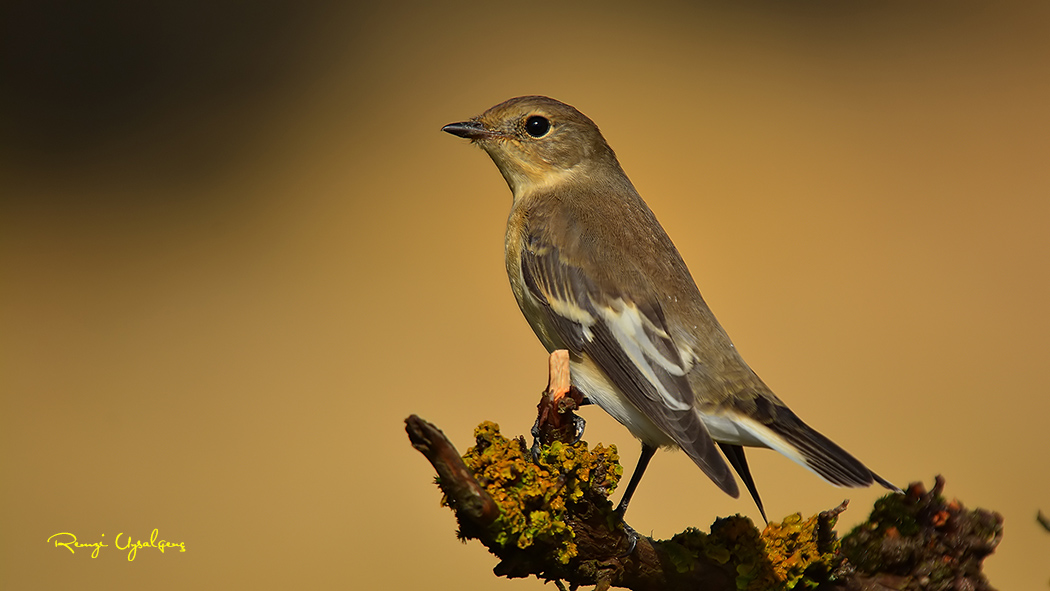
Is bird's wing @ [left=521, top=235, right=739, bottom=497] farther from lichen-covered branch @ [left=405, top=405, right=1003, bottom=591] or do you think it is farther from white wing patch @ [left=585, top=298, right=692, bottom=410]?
lichen-covered branch @ [left=405, top=405, right=1003, bottom=591]

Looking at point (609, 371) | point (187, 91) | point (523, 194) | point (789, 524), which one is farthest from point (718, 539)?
point (187, 91)

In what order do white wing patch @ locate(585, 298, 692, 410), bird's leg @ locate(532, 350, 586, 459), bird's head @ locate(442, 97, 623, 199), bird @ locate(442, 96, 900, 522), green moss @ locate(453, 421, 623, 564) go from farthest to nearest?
bird's head @ locate(442, 97, 623, 199) < white wing patch @ locate(585, 298, 692, 410) < bird @ locate(442, 96, 900, 522) < bird's leg @ locate(532, 350, 586, 459) < green moss @ locate(453, 421, 623, 564)

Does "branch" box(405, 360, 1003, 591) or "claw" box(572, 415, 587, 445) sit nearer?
"branch" box(405, 360, 1003, 591)

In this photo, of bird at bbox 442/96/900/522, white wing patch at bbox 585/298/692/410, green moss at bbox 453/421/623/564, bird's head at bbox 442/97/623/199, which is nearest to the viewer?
green moss at bbox 453/421/623/564

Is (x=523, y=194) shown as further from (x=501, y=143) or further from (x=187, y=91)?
(x=187, y=91)

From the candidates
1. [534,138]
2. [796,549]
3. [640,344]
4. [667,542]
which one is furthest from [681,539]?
[534,138]

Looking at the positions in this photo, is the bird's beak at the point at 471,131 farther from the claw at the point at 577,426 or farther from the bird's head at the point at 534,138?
the claw at the point at 577,426

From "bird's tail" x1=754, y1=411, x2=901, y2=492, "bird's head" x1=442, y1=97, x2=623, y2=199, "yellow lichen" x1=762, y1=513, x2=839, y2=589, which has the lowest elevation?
"yellow lichen" x1=762, y1=513, x2=839, y2=589

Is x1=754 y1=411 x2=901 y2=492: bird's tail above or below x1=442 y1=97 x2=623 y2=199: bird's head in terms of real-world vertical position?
below

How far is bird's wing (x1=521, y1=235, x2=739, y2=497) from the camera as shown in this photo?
2.67 m

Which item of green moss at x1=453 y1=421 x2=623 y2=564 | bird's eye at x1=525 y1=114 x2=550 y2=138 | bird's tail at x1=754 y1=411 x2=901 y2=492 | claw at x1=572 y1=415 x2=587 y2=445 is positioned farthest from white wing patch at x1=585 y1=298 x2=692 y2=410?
bird's eye at x1=525 y1=114 x2=550 y2=138

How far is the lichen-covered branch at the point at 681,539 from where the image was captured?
215 centimetres

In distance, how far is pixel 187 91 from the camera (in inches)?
376

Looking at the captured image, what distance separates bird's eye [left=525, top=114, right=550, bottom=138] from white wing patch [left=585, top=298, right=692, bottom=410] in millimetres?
931
